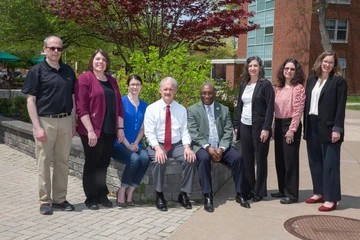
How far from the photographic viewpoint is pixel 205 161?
5156 millimetres

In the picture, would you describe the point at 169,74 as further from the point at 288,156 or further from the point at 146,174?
the point at 288,156

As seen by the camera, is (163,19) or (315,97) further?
(163,19)

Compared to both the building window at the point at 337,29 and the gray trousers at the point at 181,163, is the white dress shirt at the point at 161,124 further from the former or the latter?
the building window at the point at 337,29

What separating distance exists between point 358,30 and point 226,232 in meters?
30.0

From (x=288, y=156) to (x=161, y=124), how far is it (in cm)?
174

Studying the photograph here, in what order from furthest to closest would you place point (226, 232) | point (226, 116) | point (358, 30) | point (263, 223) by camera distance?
point (358, 30)
point (226, 116)
point (263, 223)
point (226, 232)

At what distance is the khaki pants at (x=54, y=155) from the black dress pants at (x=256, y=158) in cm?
233

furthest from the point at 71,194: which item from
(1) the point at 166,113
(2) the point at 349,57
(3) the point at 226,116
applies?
(2) the point at 349,57

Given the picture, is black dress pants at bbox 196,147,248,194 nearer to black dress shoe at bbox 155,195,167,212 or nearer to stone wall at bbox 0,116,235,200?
stone wall at bbox 0,116,235,200

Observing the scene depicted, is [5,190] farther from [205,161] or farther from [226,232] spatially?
[226,232]

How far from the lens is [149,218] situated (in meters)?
4.75

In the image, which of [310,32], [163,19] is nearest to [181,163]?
[163,19]

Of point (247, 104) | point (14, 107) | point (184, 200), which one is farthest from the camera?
point (14, 107)

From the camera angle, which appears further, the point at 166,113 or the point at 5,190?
the point at 5,190
